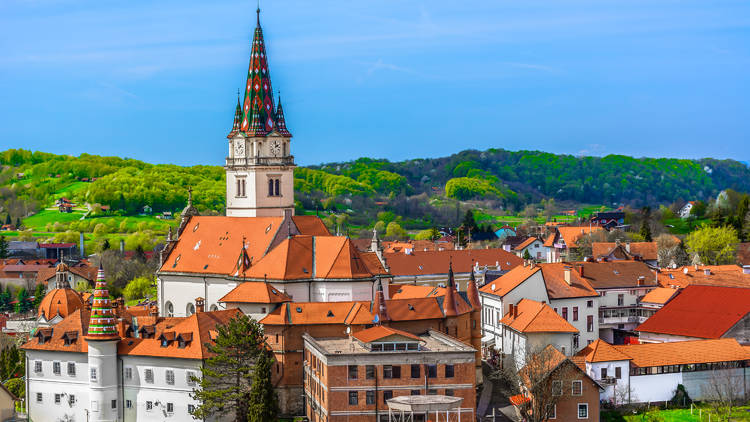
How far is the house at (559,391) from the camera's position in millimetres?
62656

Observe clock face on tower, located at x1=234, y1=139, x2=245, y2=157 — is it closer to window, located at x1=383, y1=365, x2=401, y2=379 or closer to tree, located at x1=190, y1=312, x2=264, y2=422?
tree, located at x1=190, y1=312, x2=264, y2=422

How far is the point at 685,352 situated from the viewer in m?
70.1

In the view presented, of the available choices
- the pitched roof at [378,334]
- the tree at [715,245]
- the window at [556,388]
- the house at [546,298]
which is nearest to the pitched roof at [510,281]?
the house at [546,298]

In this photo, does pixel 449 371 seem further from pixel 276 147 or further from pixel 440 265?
pixel 440 265

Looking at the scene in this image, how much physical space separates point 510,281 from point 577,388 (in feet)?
69.5

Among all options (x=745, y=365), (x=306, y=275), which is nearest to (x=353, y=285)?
(x=306, y=275)

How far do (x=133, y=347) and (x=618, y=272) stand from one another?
47050mm

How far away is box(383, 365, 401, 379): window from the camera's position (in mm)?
60406

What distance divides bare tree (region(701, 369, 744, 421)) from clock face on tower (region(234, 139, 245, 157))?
139 ft

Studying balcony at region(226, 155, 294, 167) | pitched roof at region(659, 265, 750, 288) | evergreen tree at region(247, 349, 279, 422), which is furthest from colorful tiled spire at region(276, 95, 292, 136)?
pitched roof at region(659, 265, 750, 288)

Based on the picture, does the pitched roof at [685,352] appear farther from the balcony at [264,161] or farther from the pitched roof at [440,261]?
the pitched roof at [440,261]

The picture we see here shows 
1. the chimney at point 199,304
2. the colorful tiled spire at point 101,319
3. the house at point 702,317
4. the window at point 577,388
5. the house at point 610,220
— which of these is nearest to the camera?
the window at point 577,388

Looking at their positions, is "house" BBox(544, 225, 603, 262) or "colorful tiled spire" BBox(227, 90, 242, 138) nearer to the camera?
"colorful tiled spire" BBox(227, 90, 242, 138)

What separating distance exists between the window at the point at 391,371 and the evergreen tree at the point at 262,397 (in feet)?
23.5
